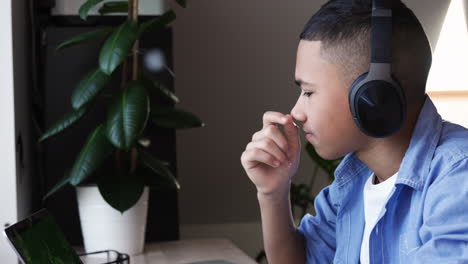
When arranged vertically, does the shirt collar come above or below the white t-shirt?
above

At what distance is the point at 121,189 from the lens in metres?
1.91

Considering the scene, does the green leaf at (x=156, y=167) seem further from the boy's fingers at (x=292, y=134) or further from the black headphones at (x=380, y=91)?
the black headphones at (x=380, y=91)

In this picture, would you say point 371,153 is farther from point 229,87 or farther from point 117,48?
point 229,87

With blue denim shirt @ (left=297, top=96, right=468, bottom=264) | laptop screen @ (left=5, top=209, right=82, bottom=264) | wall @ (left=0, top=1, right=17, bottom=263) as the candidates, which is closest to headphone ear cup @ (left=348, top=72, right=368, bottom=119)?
blue denim shirt @ (left=297, top=96, right=468, bottom=264)

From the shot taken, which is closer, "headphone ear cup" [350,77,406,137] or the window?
"headphone ear cup" [350,77,406,137]

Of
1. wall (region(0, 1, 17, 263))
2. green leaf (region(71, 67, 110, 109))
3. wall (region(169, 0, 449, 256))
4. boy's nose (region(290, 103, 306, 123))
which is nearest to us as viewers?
boy's nose (region(290, 103, 306, 123))

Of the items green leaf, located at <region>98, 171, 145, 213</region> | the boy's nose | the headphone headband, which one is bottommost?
green leaf, located at <region>98, 171, 145, 213</region>

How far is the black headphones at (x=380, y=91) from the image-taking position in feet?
3.17

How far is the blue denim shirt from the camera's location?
2.86 feet

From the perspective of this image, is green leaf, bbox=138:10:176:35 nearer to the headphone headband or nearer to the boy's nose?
the boy's nose

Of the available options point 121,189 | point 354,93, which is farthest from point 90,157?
point 354,93

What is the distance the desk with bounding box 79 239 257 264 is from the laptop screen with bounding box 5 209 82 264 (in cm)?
51

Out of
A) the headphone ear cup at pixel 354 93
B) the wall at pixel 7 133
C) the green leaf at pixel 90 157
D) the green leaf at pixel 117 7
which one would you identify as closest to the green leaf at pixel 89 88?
the green leaf at pixel 90 157

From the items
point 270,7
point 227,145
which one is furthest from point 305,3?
point 227,145
